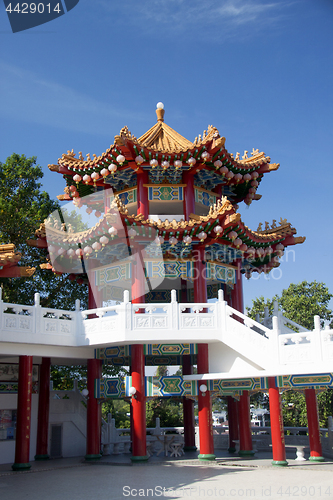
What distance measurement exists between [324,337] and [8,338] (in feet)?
28.3

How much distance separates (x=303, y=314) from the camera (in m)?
31.5

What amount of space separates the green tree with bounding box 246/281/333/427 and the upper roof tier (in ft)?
43.5

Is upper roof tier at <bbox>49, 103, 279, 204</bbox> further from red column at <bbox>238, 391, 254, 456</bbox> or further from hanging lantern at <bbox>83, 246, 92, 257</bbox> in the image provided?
red column at <bbox>238, 391, 254, 456</bbox>

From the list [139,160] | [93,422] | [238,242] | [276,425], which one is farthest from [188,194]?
[93,422]

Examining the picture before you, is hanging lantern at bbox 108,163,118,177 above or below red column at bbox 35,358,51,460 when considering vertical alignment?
above

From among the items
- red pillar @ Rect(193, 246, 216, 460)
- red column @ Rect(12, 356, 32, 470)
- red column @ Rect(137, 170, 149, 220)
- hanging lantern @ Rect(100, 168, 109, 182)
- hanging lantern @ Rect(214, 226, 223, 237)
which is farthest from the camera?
hanging lantern @ Rect(100, 168, 109, 182)

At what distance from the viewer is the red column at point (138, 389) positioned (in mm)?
15547

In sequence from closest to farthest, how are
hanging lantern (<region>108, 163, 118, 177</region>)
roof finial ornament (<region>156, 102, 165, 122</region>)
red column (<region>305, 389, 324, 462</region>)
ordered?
1. red column (<region>305, 389, 324, 462</region>)
2. hanging lantern (<region>108, 163, 118, 177</region>)
3. roof finial ornament (<region>156, 102, 165, 122</region>)

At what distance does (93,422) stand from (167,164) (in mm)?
8756

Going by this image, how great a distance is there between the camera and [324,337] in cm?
1362

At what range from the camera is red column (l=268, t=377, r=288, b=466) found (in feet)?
47.8

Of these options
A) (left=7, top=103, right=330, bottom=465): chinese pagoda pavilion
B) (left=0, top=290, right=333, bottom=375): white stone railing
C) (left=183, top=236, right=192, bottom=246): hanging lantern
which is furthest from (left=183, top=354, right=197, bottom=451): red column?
(left=183, top=236, right=192, bottom=246): hanging lantern

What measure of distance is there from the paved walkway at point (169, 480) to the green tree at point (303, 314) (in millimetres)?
14059

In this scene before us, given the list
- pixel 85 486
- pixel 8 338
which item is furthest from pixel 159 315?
pixel 85 486
